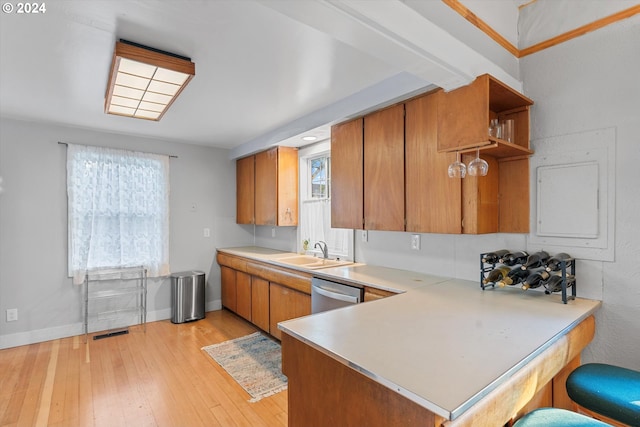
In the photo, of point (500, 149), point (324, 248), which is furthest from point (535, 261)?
point (324, 248)

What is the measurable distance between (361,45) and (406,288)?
1464mm

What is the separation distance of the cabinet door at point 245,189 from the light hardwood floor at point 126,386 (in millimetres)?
1656

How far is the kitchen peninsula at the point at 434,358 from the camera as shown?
3.13 ft

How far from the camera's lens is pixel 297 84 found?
2482mm

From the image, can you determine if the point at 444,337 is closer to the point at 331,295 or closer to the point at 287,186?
the point at 331,295

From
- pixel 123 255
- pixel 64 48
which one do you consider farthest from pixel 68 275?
pixel 64 48

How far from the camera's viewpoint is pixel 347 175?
2.92m

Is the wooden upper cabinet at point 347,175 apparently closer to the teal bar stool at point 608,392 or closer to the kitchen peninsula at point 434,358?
the kitchen peninsula at point 434,358

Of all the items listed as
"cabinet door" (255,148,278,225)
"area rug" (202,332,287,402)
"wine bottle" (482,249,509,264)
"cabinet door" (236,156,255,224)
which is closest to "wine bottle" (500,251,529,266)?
"wine bottle" (482,249,509,264)

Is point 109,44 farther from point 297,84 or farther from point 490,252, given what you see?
point 490,252

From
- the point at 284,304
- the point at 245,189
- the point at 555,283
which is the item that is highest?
the point at 245,189

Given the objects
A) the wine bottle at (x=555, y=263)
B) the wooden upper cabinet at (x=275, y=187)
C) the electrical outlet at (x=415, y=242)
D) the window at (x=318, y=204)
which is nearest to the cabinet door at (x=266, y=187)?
the wooden upper cabinet at (x=275, y=187)

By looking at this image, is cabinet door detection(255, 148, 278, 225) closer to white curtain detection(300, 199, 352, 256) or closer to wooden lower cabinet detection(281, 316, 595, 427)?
white curtain detection(300, 199, 352, 256)

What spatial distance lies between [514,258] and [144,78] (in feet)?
8.65
